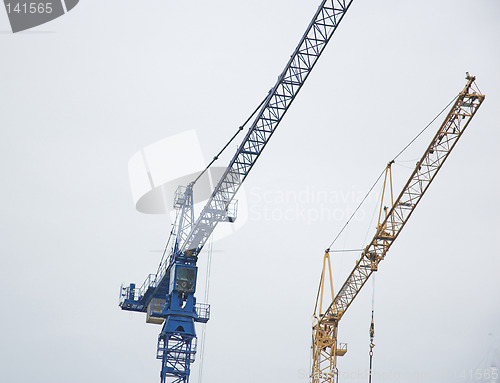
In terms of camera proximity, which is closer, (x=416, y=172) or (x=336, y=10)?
(x=336, y=10)

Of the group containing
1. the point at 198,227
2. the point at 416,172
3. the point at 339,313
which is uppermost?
the point at 416,172

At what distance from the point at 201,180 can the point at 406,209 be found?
2057cm

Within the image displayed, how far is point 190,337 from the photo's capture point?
73312 mm

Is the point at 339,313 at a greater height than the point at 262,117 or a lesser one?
lesser

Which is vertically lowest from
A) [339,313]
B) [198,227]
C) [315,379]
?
[315,379]

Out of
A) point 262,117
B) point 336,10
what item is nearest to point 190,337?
point 262,117

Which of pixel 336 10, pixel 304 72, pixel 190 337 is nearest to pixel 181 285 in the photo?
pixel 190 337

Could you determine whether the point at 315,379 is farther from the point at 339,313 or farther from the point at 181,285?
the point at 181,285

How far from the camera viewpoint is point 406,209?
72.8 m

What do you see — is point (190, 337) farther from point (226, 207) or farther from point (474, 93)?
point (474, 93)

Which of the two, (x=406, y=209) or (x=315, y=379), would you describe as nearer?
(x=406, y=209)

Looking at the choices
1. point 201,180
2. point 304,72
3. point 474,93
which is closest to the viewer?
point 304,72

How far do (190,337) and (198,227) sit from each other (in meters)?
10.4

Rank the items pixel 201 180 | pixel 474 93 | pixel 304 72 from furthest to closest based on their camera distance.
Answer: pixel 201 180 < pixel 474 93 < pixel 304 72
